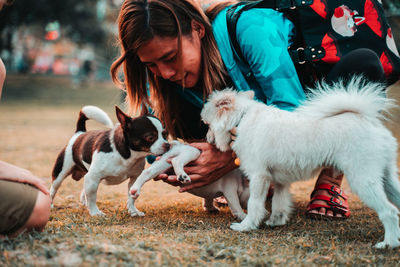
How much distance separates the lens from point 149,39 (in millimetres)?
3244

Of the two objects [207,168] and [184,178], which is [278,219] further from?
[184,178]

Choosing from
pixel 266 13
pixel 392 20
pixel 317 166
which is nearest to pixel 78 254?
pixel 317 166

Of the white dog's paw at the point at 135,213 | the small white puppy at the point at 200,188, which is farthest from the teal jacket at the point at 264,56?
the white dog's paw at the point at 135,213

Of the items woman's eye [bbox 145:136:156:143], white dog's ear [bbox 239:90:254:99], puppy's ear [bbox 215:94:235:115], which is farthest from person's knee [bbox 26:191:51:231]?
white dog's ear [bbox 239:90:254:99]

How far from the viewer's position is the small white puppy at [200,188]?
346cm

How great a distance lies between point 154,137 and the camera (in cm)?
375

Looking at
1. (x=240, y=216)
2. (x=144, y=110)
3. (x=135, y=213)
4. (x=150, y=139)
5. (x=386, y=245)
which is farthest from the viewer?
(x=144, y=110)

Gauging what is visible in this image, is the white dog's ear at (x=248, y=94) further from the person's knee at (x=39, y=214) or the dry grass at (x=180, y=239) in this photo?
the person's knee at (x=39, y=214)

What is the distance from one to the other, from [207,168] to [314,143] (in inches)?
42.4

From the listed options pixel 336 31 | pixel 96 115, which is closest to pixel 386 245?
pixel 336 31

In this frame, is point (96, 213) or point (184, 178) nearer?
point (184, 178)

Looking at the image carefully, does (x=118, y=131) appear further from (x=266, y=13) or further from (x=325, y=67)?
(x=325, y=67)

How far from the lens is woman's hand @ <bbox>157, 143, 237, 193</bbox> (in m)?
3.49

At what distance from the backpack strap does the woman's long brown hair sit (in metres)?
0.18
